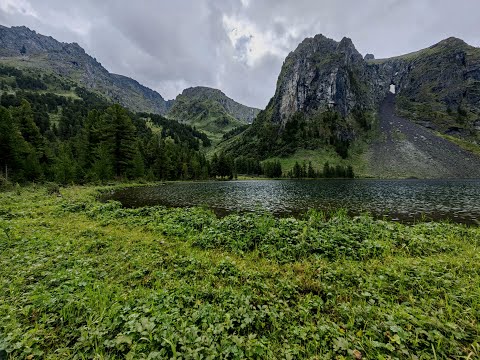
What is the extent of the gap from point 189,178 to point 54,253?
106071mm

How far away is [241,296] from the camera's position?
7125 mm

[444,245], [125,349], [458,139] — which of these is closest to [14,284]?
[125,349]

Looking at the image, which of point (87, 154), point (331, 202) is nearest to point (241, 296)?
point (331, 202)

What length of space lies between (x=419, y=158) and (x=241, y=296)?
663 ft

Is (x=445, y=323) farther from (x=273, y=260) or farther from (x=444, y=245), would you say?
(x=444, y=245)

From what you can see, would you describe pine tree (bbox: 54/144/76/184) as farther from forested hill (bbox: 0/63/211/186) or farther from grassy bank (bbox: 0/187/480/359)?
grassy bank (bbox: 0/187/480/359)

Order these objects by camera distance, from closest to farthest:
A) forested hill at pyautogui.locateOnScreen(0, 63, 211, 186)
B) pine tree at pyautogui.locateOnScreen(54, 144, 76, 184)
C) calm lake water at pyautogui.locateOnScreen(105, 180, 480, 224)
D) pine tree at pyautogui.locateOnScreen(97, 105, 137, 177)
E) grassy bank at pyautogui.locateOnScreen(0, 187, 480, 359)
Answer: grassy bank at pyautogui.locateOnScreen(0, 187, 480, 359) → calm lake water at pyautogui.locateOnScreen(105, 180, 480, 224) → forested hill at pyautogui.locateOnScreen(0, 63, 211, 186) → pine tree at pyautogui.locateOnScreen(54, 144, 76, 184) → pine tree at pyautogui.locateOnScreen(97, 105, 137, 177)

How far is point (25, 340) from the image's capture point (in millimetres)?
5094

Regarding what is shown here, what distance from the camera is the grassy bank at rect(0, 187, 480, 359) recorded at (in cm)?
505

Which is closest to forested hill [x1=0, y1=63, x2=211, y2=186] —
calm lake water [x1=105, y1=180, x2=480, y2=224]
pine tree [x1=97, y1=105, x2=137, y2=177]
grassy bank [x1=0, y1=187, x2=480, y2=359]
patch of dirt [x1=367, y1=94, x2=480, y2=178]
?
pine tree [x1=97, y1=105, x2=137, y2=177]

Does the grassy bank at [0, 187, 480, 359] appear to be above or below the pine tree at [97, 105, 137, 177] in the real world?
below

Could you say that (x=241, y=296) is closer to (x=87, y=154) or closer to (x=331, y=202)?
(x=331, y=202)

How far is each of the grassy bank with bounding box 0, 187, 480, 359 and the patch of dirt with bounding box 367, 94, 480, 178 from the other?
168 metres

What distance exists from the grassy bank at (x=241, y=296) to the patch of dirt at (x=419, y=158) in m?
168
